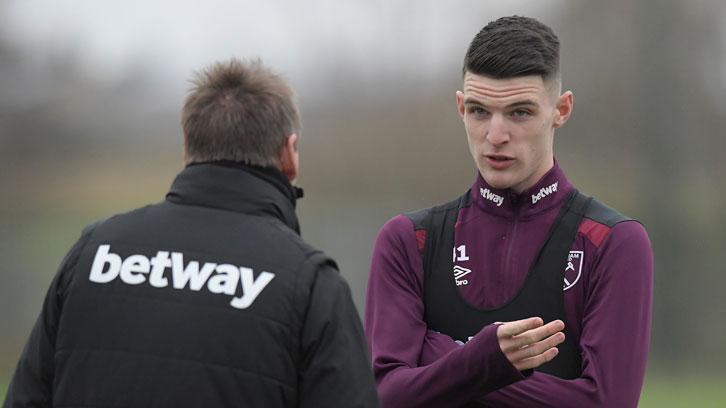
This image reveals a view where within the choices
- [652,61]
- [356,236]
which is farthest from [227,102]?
[652,61]

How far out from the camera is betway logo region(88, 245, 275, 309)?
1989 millimetres

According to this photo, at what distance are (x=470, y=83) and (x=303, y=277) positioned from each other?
2.90ft

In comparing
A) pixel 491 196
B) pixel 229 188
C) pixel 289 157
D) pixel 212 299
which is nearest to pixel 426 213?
pixel 491 196

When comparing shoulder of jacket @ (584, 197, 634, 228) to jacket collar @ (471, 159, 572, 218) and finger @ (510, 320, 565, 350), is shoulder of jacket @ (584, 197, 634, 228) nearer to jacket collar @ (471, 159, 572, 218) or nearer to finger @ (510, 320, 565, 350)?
jacket collar @ (471, 159, 572, 218)

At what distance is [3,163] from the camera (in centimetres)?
1500

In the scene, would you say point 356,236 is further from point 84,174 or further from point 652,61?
point 652,61

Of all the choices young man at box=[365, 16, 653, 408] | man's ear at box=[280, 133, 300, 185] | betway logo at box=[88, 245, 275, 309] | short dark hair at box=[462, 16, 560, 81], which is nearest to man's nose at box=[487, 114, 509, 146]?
young man at box=[365, 16, 653, 408]

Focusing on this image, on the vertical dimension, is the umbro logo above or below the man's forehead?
below

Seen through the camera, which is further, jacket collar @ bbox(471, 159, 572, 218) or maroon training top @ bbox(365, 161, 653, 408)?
jacket collar @ bbox(471, 159, 572, 218)

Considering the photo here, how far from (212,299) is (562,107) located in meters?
1.19

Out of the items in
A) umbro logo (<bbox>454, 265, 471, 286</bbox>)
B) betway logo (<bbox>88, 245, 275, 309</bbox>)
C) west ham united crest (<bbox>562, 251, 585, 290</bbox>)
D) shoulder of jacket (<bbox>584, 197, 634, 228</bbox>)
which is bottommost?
umbro logo (<bbox>454, 265, 471, 286</bbox>)

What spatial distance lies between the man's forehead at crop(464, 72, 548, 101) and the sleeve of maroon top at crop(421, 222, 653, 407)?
1.35 ft

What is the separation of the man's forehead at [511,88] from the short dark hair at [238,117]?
645mm

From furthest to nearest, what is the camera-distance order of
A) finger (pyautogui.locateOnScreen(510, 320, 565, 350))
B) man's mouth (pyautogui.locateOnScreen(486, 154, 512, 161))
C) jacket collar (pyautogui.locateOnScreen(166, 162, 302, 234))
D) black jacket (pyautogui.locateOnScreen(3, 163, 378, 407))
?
1. man's mouth (pyautogui.locateOnScreen(486, 154, 512, 161))
2. finger (pyautogui.locateOnScreen(510, 320, 565, 350))
3. jacket collar (pyautogui.locateOnScreen(166, 162, 302, 234))
4. black jacket (pyautogui.locateOnScreen(3, 163, 378, 407))
